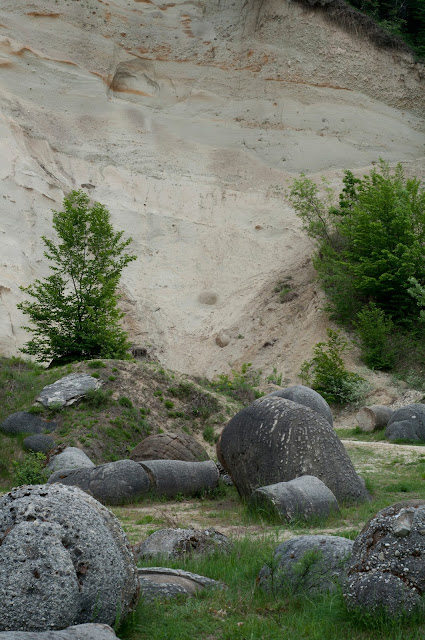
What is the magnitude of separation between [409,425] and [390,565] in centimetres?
1207

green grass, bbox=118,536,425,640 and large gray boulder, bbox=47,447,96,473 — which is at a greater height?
green grass, bbox=118,536,425,640

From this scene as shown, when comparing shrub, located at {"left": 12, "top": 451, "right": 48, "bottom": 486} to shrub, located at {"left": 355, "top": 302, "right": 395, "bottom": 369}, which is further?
shrub, located at {"left": 355, "top": 302, "right": 395, "bottom": 369}

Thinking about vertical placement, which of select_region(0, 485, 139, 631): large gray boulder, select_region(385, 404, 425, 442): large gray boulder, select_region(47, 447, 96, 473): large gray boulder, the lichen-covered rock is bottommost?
the lichen-covered rock

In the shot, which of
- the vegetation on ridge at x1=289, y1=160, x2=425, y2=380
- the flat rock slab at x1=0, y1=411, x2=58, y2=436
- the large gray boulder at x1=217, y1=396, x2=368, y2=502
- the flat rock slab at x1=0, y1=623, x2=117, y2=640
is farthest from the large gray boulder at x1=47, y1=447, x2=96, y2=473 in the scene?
the vegetation on ridge at x1=289, y1=160, x2=425, y2=380

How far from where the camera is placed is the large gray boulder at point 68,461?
35.6ft

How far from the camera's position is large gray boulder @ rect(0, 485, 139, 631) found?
363 centimetres

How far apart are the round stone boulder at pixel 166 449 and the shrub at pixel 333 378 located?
37.2ft

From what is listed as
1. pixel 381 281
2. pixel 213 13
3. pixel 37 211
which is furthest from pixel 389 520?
pixel 213 13

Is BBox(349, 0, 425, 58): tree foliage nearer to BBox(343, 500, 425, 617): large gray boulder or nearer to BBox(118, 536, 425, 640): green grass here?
BBox(343, 500, 425, 617): large gray boulder

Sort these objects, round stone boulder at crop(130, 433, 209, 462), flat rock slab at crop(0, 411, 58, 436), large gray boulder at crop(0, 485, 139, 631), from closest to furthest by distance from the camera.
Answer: large gray boulder at crop(0, 485, 139, 631)
round stone boulder at crop(130, 433, 209, 462)
flat rock slab at crop(0, 411, 58, 436)

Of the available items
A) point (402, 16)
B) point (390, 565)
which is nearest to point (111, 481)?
point (390, 565)

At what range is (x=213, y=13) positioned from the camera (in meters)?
37.6

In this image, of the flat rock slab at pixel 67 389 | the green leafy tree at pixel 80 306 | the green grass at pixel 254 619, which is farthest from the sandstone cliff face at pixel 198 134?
the green grass at pixel 254 619

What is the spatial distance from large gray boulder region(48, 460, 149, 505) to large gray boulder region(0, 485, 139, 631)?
5.29 m
